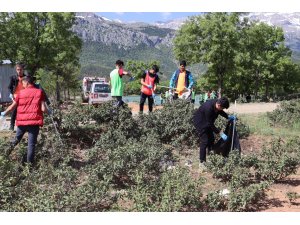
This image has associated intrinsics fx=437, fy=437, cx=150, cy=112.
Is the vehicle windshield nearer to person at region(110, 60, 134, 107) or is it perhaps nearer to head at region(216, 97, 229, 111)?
person at region(110, 60, 134, 107)

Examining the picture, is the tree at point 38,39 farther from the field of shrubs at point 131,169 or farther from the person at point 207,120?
the person at point 207,120

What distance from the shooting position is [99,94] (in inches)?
1057

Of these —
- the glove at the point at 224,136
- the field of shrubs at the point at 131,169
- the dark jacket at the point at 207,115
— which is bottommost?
the field of shrubs at the point at 131,169

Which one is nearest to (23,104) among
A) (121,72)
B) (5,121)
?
(121,72)

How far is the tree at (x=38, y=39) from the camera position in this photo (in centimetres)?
3061

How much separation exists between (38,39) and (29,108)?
87.9 feet

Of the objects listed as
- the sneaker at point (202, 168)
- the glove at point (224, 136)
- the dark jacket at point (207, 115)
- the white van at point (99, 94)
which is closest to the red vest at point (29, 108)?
the dark jacket at point (207, 115)

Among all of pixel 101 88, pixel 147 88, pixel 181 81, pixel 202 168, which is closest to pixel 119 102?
pixel 147 88

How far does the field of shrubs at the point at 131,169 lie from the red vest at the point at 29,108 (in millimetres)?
666

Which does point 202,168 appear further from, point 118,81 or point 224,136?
point 118,81

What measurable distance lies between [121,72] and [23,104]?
3.84m

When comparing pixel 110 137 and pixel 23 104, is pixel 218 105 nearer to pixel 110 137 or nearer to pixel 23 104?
pixel 110 137

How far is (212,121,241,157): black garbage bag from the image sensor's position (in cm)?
803

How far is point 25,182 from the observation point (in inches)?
245
